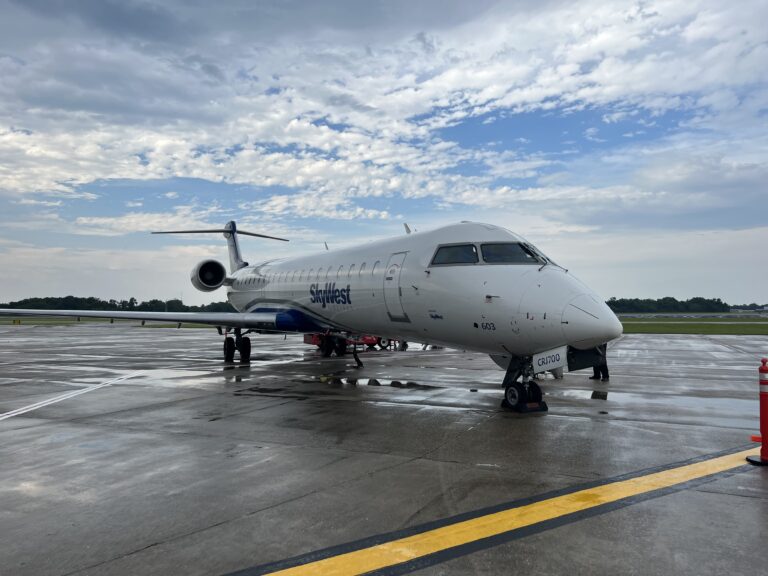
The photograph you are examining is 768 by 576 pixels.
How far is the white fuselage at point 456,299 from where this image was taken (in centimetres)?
834

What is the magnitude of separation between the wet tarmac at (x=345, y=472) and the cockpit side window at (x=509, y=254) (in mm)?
2566

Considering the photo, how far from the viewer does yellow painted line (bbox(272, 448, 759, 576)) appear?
3.66m

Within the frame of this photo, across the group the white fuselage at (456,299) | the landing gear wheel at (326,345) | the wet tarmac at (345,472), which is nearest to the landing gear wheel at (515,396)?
the wet tarmac at (345,472)

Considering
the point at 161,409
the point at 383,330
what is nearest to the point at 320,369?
the point at 383,330

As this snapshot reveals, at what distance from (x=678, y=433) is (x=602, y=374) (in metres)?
6.08

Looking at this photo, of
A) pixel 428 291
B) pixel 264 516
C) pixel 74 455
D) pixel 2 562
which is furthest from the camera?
pixel 428 291

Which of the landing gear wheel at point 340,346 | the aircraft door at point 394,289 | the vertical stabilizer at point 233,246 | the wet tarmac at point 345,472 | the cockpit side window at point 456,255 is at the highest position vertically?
the vertical stabilizer at point 233,246

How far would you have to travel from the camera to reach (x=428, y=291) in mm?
10508

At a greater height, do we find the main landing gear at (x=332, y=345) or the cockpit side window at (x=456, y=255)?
the cockpit side window at (x=456, y=255)

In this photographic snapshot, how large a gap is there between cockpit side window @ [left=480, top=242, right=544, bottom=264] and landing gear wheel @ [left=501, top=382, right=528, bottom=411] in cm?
212

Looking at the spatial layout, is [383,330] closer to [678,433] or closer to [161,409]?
[161,409]

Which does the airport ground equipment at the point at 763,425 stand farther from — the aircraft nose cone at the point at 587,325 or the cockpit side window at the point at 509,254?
the cockpit side window at the point at 509,254

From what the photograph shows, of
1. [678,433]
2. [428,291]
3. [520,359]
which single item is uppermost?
[428,291]

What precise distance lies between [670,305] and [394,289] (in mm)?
112571
